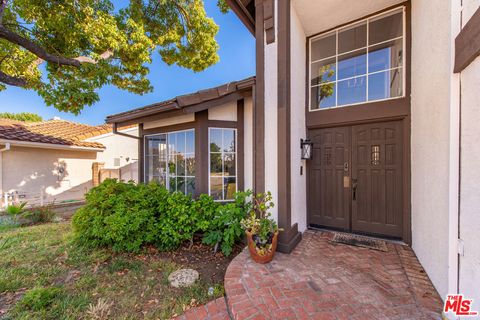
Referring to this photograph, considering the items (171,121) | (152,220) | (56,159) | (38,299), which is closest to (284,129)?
(152,220)

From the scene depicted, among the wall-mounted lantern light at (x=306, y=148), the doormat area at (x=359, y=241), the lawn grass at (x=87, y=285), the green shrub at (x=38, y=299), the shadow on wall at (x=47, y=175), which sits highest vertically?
the wall-mounted lantern light at (x=306, y=148)

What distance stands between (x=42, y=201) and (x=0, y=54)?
516cm

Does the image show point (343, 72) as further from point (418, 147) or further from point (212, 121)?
point (212, 121)

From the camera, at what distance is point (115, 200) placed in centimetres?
382

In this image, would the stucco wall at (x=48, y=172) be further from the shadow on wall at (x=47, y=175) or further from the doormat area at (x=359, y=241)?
the doormat area at (x=359, y=241)

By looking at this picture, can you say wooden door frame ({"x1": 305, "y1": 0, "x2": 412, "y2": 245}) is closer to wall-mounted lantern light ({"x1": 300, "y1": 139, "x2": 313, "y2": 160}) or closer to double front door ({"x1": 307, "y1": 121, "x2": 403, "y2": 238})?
double front door ({"x1": 307, "y1": 121, "x2": 403, "y2": 238})

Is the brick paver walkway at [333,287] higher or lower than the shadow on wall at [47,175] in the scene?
lower

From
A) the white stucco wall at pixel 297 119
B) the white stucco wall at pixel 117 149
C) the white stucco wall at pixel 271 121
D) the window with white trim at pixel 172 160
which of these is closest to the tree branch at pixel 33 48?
the window with white trim at pixel 172 160

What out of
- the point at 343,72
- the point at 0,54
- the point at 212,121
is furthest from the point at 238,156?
the point at 0,54

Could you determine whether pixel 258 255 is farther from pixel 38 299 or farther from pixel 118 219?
pixel 38 299

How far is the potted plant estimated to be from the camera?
2.91 meters

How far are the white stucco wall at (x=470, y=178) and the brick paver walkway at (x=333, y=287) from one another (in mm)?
593

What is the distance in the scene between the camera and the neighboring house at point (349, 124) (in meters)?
2.07

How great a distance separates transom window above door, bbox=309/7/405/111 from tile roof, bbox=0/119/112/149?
9833 mm
